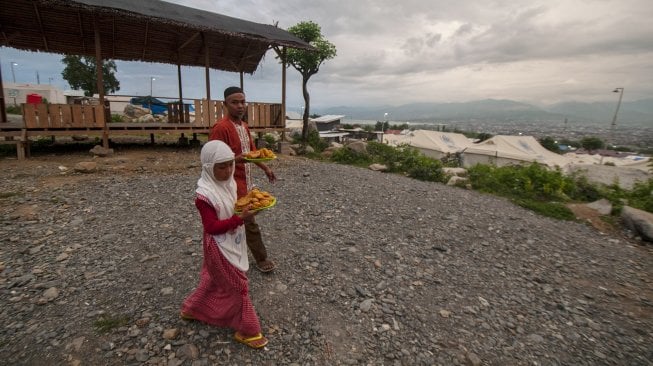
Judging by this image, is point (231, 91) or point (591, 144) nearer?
point (231, 91)

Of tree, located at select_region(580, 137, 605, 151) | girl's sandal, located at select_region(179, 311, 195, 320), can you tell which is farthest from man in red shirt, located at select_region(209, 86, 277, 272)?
tree, located at select_region(580, 137, 605, 151)

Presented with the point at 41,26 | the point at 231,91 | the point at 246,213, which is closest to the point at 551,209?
the point at 231,91

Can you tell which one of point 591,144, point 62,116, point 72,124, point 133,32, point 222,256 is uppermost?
point 133,32

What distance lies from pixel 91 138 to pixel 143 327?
14013 mm

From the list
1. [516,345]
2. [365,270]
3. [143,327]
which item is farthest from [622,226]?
[143,327]

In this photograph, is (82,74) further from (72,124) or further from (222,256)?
(222,256)

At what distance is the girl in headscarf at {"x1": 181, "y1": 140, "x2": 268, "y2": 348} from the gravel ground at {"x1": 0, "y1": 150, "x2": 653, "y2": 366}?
0.61 ft

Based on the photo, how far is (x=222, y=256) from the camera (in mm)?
2562

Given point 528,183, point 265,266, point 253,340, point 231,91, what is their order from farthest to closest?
point 528,183
point 265,266
point 231,91
point 253,340

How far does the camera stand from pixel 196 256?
4.37 metres

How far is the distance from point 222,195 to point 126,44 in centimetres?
1414

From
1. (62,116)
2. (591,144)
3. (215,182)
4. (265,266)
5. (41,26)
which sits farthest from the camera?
(591,144)

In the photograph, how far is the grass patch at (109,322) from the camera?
9.51 feet

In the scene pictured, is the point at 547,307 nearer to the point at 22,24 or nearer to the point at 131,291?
the point at 131,291
